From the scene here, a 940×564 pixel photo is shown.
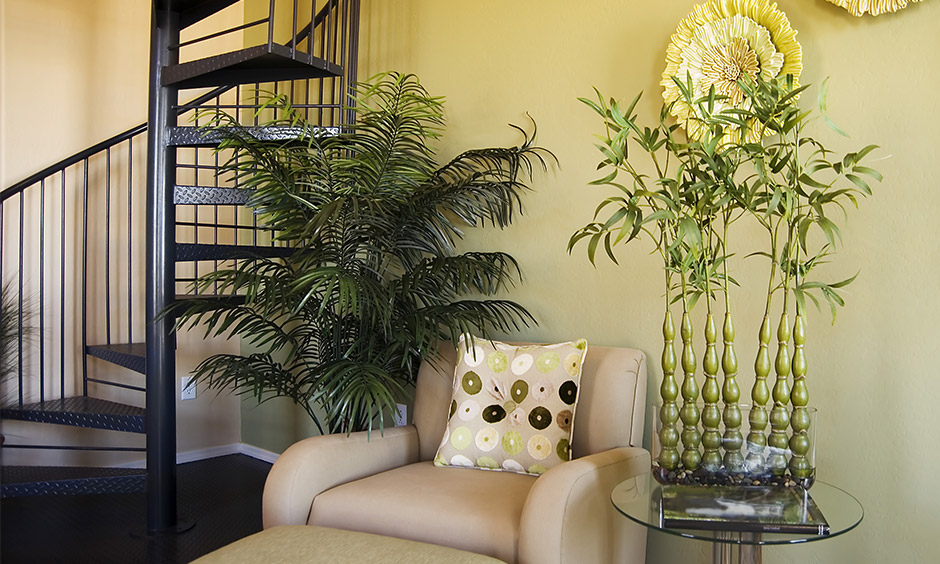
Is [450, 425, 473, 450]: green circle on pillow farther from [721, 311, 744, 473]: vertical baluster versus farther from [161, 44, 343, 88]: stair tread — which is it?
[161, 44, 343, 88]: stair tread

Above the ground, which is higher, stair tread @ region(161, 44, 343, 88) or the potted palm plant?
stair tread @ region(161, 44, 343, 88)

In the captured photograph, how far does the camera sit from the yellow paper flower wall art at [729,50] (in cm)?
225

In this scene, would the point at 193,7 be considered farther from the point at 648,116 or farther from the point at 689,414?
the point at 689,414

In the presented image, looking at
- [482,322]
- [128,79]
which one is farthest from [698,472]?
[128,79]

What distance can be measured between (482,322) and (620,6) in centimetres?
118

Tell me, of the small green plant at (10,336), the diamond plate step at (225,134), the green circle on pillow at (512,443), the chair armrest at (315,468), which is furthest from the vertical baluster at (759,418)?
the small green plant at (10,336)

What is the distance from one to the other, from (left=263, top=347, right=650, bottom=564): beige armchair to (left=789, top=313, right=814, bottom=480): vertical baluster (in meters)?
0.49

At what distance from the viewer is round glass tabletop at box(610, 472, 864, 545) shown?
162cm

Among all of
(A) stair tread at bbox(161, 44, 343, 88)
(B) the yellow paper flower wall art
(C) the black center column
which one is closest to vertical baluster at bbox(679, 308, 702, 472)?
(B) the yellow paper flower wall art

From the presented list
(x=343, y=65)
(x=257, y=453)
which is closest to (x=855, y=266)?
(x=343, y=65)

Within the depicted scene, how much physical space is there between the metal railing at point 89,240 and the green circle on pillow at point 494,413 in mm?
1608

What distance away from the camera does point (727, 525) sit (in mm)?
1641

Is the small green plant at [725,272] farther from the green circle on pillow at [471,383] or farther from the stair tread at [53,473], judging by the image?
the stair tread at [53,473]

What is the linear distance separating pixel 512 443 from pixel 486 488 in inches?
9.8
